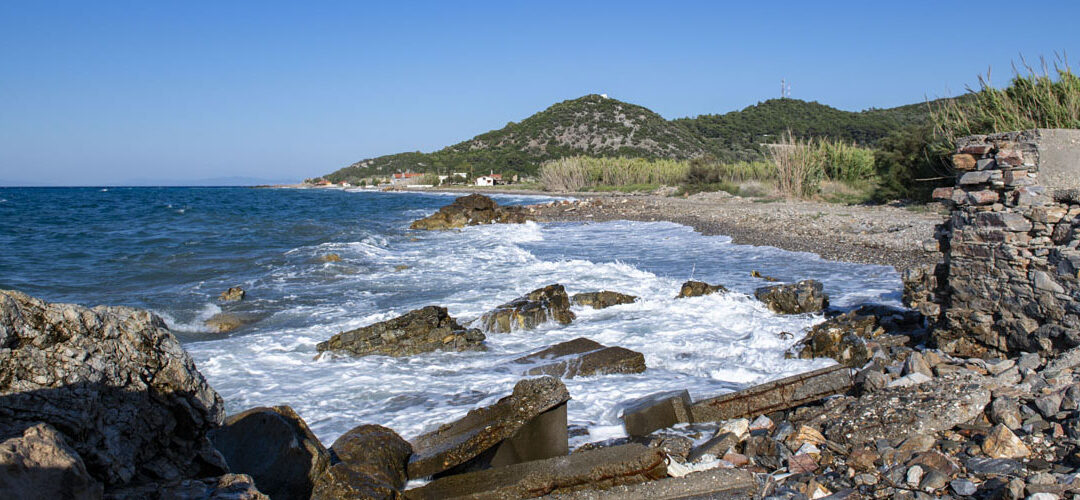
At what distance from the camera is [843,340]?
7.20 metres

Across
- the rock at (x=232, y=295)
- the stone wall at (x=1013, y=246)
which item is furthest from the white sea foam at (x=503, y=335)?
the stone wall at (x=1013, y=246)

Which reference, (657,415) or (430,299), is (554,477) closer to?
(657,415)

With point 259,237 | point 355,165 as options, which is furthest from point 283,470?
point 355,165

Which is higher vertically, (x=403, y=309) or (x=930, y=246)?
(x=930, y=246)

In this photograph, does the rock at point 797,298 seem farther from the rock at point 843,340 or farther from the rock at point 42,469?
the rock at point 42,469

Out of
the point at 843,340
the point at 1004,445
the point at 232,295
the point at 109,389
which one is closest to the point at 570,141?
the point at 232,295

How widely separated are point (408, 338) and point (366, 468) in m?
4.57

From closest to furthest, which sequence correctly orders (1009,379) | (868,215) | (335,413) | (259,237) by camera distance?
(1009,379) < (335,413) < (868,215) < (259,237)

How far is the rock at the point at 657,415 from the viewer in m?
5.12

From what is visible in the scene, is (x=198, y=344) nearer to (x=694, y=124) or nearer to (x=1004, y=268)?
(x=1004, y=268)

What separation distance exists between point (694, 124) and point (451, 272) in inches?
4270

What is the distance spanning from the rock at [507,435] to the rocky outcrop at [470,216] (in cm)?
2496

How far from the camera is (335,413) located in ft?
19.8

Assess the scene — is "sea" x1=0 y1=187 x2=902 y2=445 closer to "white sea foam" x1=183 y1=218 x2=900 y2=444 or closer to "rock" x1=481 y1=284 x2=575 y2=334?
"white sea foam" x1=183 y1=218 x2=900 y2=444
